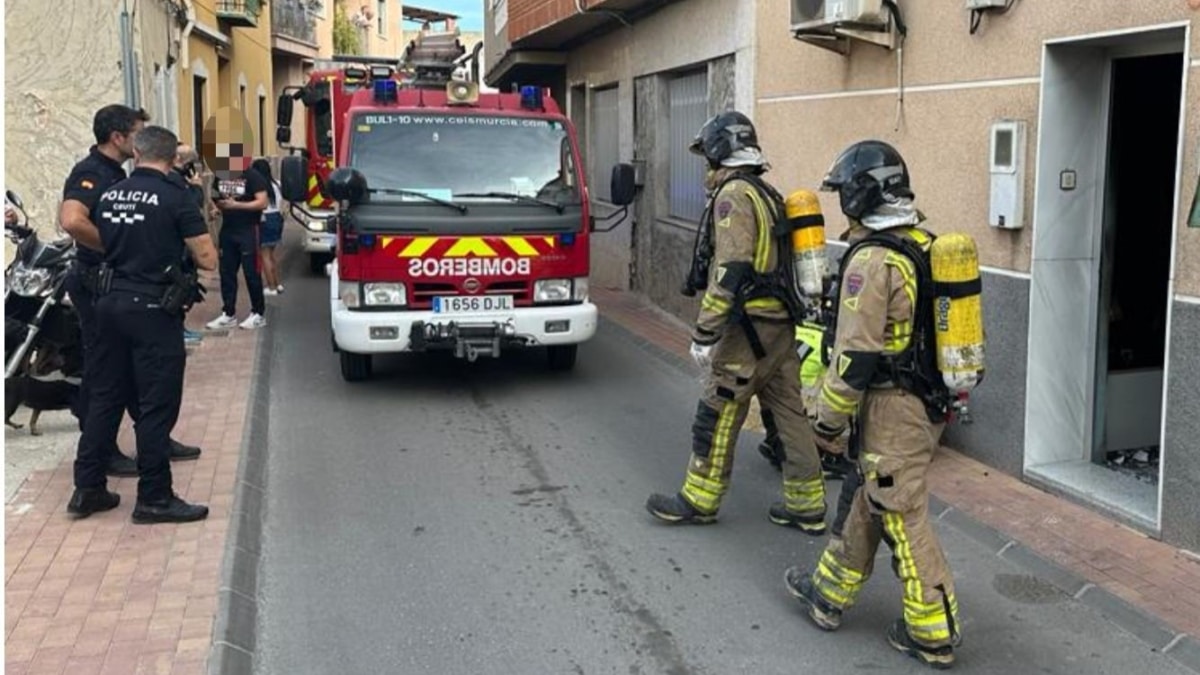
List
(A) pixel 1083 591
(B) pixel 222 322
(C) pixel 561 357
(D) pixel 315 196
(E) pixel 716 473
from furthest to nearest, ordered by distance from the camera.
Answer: (D) pixel 315 196, (B) pixel 222 322, (C) pixel 561 357, (E) pixel 716 473, (A) pixel 1083 591

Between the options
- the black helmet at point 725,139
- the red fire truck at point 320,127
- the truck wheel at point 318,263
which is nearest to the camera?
the black helmet at point 725,139

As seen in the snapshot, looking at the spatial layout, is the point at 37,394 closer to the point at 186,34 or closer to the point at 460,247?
the point at 460,247

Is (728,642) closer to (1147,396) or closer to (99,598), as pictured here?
(99,598)

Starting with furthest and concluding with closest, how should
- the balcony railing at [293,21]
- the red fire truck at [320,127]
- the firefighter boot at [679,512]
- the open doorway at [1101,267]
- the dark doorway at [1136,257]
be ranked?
1. the balcony railing at [293,21]
2. the red fire truck at [320,127]
3. the dark doorway at [1136,257]
4. the open doorway at [1101,267]
5. the firefighter boot at [679,512]

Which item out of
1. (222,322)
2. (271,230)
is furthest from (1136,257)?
(271,230)

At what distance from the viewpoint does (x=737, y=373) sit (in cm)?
504

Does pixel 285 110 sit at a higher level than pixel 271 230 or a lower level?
higher

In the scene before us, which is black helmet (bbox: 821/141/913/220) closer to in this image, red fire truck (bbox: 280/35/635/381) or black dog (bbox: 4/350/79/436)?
red fire truck (bbox: 280/35/635/381)

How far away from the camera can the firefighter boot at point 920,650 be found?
3.86m

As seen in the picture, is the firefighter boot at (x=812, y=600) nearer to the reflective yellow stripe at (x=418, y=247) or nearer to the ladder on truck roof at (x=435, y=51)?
the reflective yellow stripe at (x=418, y=247)

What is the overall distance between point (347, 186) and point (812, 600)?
469 centimetres

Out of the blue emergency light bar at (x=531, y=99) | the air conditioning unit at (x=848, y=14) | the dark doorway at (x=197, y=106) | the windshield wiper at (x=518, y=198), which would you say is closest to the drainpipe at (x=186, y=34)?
the dark doorway at (x=197, y=106)

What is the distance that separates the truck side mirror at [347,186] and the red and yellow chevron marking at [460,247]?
388 millimetres

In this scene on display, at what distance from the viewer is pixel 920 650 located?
3.90 metres
